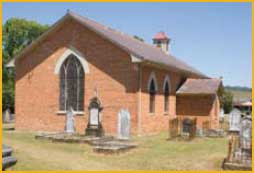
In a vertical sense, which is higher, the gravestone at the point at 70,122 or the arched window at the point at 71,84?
the arched window at the point at 71,84

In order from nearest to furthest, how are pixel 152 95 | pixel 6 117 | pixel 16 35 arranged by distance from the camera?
1. pixel 152 95
2. pixel 6 117
3. pixel 16 35

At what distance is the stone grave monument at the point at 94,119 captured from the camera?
24.2 m

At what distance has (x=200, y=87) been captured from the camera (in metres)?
32.4

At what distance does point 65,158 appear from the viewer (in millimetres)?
15250

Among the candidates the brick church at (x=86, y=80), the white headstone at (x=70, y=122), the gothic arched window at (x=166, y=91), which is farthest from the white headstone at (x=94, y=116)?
the gothic arched window at (x=166, y=91)

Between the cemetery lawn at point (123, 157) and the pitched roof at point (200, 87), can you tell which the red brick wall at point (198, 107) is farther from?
the cemetery lawn at point (123, 157)

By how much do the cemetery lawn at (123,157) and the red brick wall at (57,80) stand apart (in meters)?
5.50

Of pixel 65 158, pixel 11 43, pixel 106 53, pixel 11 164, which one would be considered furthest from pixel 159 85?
pixel 11 43

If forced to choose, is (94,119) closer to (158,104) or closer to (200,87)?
(158,104)

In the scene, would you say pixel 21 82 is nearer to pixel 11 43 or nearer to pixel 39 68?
pixel 39 68

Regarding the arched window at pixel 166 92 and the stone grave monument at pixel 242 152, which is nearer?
the stone grave monument at pixel 242 152

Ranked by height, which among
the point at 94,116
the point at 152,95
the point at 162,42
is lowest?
the point at 94,116

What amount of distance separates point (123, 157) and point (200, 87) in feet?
57.8

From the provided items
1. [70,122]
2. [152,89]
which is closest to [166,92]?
[152,89]
